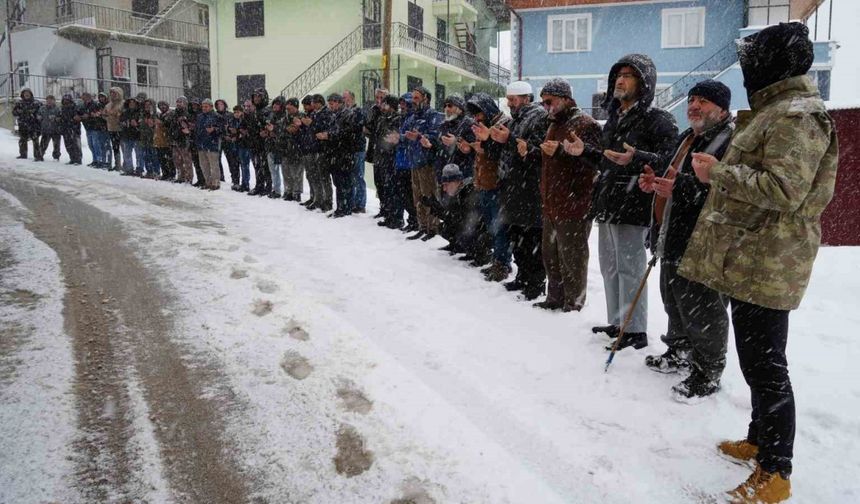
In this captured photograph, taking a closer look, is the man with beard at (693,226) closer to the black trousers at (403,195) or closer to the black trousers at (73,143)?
the black trousers at (403,195)

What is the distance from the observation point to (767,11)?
2311cm

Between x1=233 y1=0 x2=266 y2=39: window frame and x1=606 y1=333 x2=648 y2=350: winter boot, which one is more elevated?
x1=233 y1=0 x2=266 y2=39: window frame

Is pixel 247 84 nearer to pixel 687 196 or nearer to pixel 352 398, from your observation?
pixel 352 398

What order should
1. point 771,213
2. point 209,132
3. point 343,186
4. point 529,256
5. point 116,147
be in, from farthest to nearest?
point 116,147, point 209,132, point 343,186, point 529,256, point 771,213

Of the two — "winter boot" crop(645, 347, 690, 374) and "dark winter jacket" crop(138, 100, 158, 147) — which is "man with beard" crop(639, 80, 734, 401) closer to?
"winter boot" crop(645, 347, 690, 374)

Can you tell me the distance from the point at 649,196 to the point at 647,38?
23164 mm

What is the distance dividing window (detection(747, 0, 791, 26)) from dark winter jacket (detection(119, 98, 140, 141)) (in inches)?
839

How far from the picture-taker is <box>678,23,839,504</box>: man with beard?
237cm

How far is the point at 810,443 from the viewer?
121 inches

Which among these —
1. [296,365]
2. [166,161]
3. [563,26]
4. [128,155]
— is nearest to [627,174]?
[296,365]

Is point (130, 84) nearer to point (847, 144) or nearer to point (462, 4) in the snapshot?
point (462, 4)

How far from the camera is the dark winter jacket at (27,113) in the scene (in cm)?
1595

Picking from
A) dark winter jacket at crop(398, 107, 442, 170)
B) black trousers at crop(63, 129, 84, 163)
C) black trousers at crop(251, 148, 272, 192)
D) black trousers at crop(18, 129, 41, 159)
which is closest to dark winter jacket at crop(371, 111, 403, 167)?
dark winter jacket at crop(398, 107, 442, 170)

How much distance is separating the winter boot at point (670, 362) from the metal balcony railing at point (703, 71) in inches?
834
